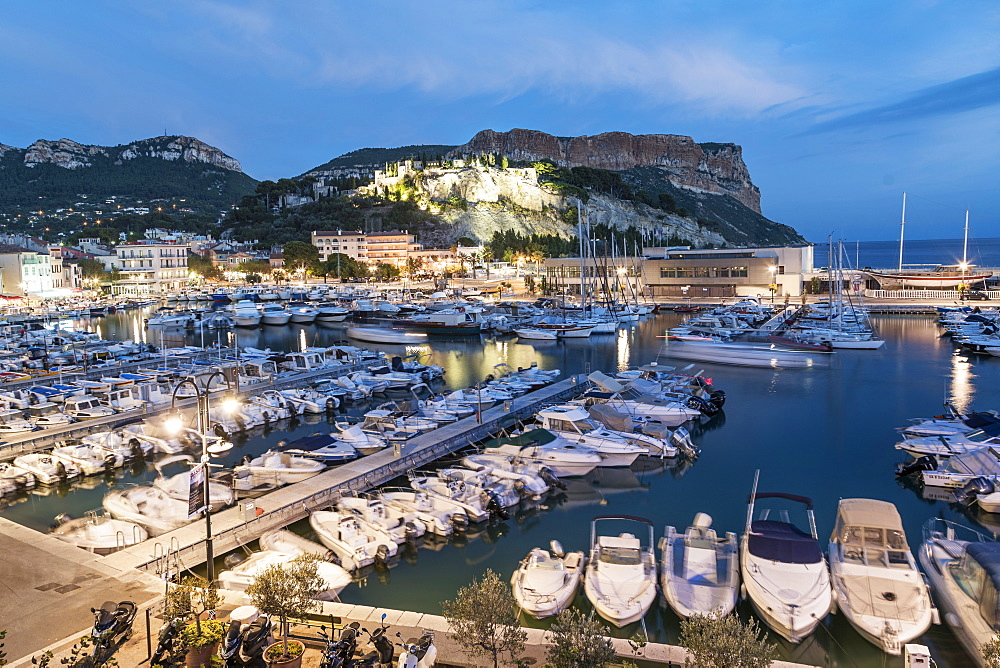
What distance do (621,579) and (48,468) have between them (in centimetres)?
1893


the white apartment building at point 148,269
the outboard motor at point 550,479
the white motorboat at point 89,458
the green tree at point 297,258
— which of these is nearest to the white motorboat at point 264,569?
the outboard motor at point 550,479

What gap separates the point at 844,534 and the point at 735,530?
373cm

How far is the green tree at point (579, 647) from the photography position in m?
8.36

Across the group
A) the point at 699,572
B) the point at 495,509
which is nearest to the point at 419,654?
the point at 699,572

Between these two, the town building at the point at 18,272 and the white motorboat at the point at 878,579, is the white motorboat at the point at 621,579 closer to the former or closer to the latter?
the white motorboat at the point at 878,579

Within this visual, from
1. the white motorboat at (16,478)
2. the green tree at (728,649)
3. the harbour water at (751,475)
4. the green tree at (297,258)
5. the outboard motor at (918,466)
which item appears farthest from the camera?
the green tree at (297,258)

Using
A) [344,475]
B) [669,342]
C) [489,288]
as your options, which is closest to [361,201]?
[489,288]

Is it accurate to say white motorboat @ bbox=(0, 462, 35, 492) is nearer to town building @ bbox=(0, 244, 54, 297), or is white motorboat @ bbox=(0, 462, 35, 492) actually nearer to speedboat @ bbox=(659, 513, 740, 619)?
speedboat @ bbox=(659, 513, 740, 619)

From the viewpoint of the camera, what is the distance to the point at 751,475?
2225 centimetres

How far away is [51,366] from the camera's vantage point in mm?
39375

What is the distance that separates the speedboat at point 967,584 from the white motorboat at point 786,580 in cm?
211

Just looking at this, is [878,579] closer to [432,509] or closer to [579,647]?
[579,647]

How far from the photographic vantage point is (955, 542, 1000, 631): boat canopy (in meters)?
11.4

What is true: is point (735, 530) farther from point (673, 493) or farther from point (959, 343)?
point (959, 343)
